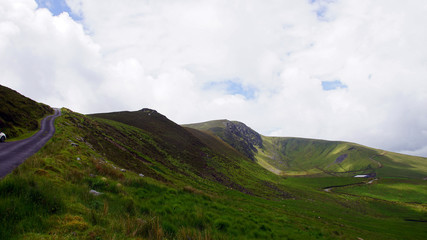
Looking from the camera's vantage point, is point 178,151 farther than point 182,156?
Yes

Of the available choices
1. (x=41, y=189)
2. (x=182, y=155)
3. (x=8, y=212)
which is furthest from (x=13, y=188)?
(x=182, y=155)

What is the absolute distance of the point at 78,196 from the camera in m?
10.4

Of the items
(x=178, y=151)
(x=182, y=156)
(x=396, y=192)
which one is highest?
(x=178, y=151)

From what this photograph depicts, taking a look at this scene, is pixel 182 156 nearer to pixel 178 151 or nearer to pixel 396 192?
pixel 178 151

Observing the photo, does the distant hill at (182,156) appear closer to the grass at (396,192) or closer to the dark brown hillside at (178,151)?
the dark brown hillside at (178,151)

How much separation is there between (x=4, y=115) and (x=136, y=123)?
170 feet

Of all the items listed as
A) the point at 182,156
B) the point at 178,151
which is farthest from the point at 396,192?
the point at 178,151

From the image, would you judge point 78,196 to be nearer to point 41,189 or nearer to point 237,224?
point 41,189

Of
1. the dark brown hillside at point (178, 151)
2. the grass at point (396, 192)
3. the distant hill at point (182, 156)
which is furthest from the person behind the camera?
the grass at point (396, 192)

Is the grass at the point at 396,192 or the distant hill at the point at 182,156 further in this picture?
the grass at the point at 396,192

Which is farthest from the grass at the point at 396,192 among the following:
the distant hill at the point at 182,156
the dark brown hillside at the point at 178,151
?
the dark brown hillside at the point at 178,151

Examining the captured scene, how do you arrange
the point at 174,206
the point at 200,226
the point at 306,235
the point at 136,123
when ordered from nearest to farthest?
the point at 200,226, the point at 174,206, the point at 306,235, the point at 136,123

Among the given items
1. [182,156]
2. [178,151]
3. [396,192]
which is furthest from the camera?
[396,192]

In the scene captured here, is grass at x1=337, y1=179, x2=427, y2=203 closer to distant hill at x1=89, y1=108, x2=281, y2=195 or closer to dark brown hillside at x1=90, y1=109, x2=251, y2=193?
distant hill at x1=89, y1=108, x2=281, y2=195
